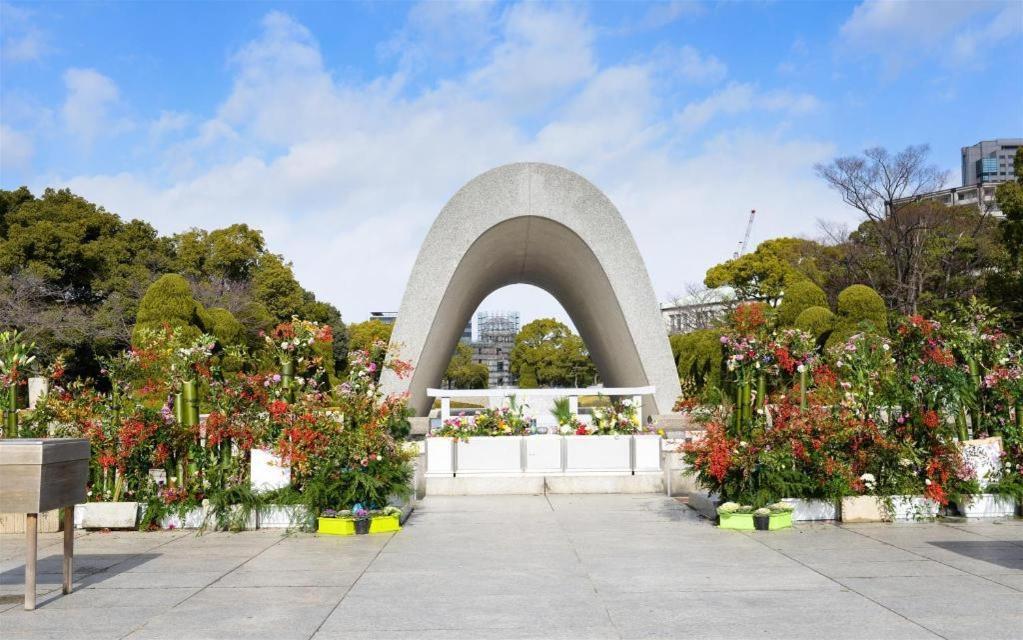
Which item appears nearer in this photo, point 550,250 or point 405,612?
point 405,612

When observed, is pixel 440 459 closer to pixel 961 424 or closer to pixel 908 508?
pixel 908 508

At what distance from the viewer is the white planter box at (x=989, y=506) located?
889cm

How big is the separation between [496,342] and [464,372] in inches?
3517

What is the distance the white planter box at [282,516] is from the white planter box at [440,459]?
362cm

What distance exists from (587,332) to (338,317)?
3652cm

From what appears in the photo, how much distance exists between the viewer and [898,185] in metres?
31.3

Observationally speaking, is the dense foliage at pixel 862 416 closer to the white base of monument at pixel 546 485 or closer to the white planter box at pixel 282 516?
the white base of monument at pixel 546 485

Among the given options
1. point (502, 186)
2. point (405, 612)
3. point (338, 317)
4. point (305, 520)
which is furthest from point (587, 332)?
point (338, 317)

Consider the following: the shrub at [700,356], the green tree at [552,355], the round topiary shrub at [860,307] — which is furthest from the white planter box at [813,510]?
the green tree at [552,355]

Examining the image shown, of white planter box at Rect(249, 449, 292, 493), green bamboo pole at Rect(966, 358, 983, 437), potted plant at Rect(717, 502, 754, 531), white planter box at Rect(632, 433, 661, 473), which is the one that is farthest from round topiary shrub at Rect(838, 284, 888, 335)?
white planter box at Rect(249, 449, 292, 493)

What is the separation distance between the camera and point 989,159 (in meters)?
103

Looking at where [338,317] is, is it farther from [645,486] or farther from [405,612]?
[405,612]

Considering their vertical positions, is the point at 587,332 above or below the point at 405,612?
above

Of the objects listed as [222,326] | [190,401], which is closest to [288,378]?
[190,401]
